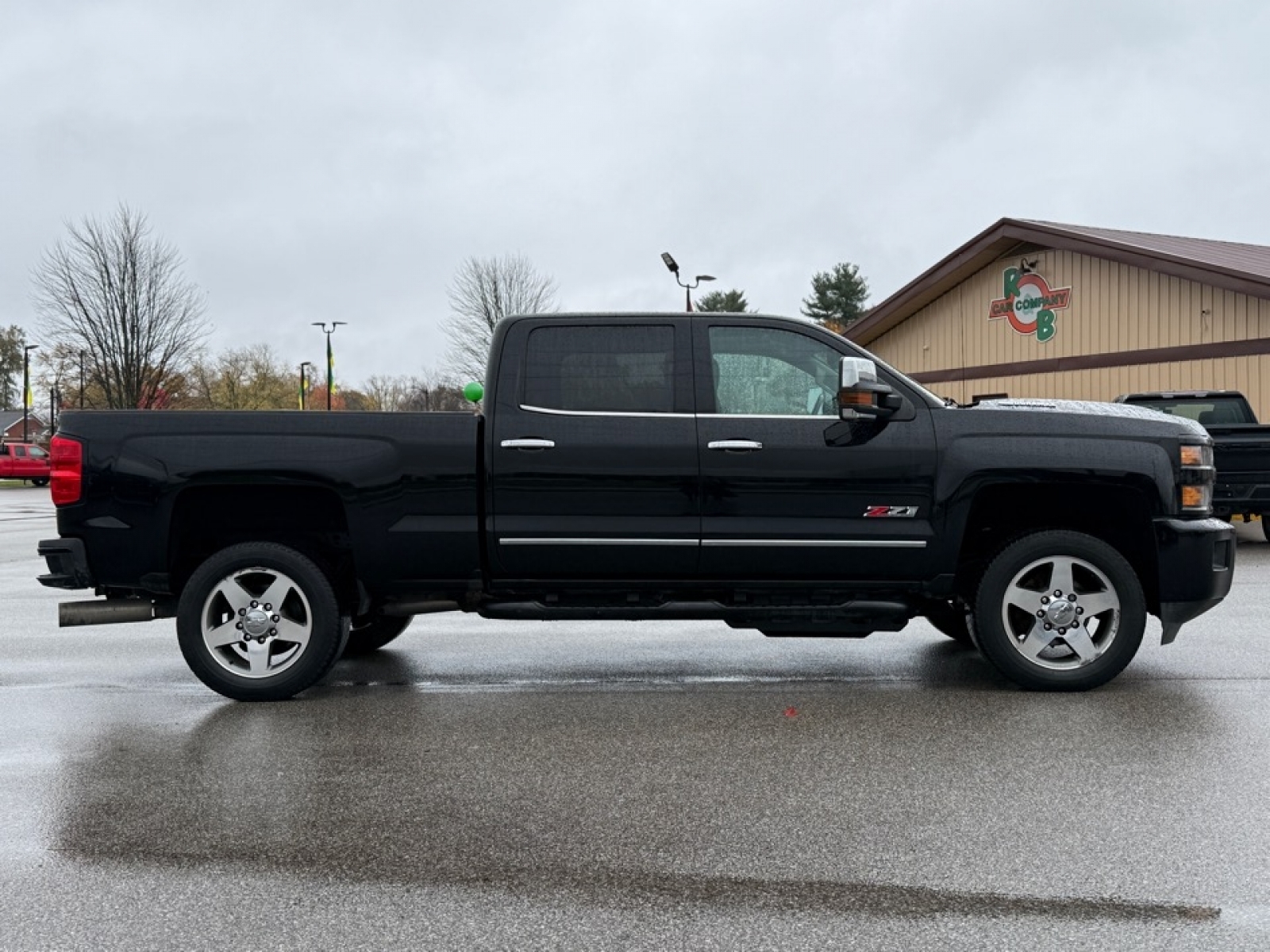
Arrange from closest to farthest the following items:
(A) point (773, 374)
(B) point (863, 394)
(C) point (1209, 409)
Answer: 1. (B) point (863, 394)
2. (A) point (773, 374)
3. (C) point (1209, 409)

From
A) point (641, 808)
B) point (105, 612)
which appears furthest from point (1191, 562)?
point (105, 612)

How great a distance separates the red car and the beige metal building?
3075cm

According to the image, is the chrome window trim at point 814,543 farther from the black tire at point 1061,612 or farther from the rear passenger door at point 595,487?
the black tire at point 1061,612

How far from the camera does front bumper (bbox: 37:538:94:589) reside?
20.0ft

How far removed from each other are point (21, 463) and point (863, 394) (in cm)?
4455

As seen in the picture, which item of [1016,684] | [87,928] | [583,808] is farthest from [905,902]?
[1016,684]

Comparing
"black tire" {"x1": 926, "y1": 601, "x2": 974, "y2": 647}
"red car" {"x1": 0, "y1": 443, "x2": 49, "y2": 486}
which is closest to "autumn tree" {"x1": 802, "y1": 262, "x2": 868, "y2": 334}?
"red car" {"x1": 0, "y1": 443, "x2": 49, "y2": 486}

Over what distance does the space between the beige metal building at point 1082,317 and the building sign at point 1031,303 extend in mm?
26

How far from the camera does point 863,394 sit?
589cm

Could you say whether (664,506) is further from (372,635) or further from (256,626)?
(372,635)

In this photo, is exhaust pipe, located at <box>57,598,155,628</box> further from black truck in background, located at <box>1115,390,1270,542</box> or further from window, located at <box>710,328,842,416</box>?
black truck in background, located at <box>1115,390,1270,542</box>

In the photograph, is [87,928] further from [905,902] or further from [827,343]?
[827,343]

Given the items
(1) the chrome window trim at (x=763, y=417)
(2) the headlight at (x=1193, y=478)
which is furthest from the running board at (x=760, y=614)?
(2) the headlight at (x=1193, y=478)

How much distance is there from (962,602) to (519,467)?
102 inches
